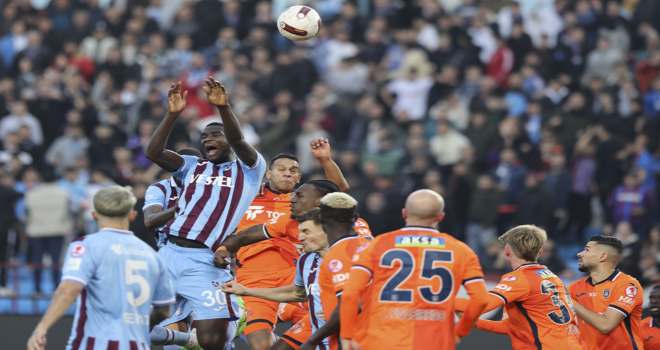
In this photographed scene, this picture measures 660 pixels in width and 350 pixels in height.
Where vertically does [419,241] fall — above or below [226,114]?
below

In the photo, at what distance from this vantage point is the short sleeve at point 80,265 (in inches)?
237

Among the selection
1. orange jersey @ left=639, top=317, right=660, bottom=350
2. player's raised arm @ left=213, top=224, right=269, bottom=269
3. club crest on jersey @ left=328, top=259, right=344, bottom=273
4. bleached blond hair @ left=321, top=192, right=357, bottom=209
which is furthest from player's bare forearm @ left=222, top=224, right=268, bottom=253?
orange jersey @ left=639, top=317, right=660, bottom=350

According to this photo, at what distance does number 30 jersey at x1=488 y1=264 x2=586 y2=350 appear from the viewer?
24.1 feet

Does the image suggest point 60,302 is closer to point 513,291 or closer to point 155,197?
point 155,197

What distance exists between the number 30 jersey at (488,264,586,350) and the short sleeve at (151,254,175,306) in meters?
2.81

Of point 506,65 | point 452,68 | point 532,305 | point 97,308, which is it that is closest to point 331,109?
point 452,68

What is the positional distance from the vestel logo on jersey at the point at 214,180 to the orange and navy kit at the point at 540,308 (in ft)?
9.10

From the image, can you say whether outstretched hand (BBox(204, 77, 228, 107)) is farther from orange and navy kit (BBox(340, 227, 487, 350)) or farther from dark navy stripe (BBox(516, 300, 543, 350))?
dark navy stripe (BBox(516, 300, 543, 350))

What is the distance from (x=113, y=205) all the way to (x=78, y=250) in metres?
0.42

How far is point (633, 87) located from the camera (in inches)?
630

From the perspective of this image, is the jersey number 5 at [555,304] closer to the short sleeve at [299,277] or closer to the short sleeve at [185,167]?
the short sleeve at [299,277]

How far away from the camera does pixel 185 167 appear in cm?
841

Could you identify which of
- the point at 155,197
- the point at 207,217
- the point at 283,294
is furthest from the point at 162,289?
the point at 155,197

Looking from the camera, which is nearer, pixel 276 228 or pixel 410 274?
pixel 410 274
